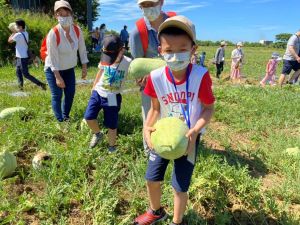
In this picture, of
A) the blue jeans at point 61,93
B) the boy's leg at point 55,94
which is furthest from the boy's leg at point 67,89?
the boy's leg at point 55,94

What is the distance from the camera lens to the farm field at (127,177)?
3.35m

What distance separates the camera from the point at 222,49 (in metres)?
16.4

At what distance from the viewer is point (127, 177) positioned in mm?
3953

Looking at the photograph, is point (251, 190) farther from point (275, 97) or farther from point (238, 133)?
point (275, 97)

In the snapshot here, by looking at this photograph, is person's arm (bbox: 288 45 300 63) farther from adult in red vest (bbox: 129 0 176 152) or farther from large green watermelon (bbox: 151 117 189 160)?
large green watermelon (bbox: 151 117 189 160)

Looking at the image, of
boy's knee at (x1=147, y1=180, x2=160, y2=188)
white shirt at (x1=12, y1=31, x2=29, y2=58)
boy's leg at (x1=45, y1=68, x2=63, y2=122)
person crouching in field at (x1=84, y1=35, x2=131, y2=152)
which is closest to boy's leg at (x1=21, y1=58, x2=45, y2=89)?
white shirt at (x1=12, y1=31, x2=29, y2=58)

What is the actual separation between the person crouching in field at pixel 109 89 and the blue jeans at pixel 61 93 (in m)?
1.03

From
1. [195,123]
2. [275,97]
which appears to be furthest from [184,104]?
[275,97]

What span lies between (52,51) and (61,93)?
0.65 metres

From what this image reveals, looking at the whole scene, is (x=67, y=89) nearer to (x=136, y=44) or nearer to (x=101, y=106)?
(x=101, y=106)

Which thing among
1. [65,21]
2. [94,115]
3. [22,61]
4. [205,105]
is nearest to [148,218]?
[205,105]

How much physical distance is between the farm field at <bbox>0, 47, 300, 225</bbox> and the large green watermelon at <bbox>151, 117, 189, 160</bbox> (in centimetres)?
91

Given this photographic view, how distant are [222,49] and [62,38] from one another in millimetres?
12097

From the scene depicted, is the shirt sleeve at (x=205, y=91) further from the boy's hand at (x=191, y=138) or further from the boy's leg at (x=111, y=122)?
the boy's leg at (x=111, y=122)
